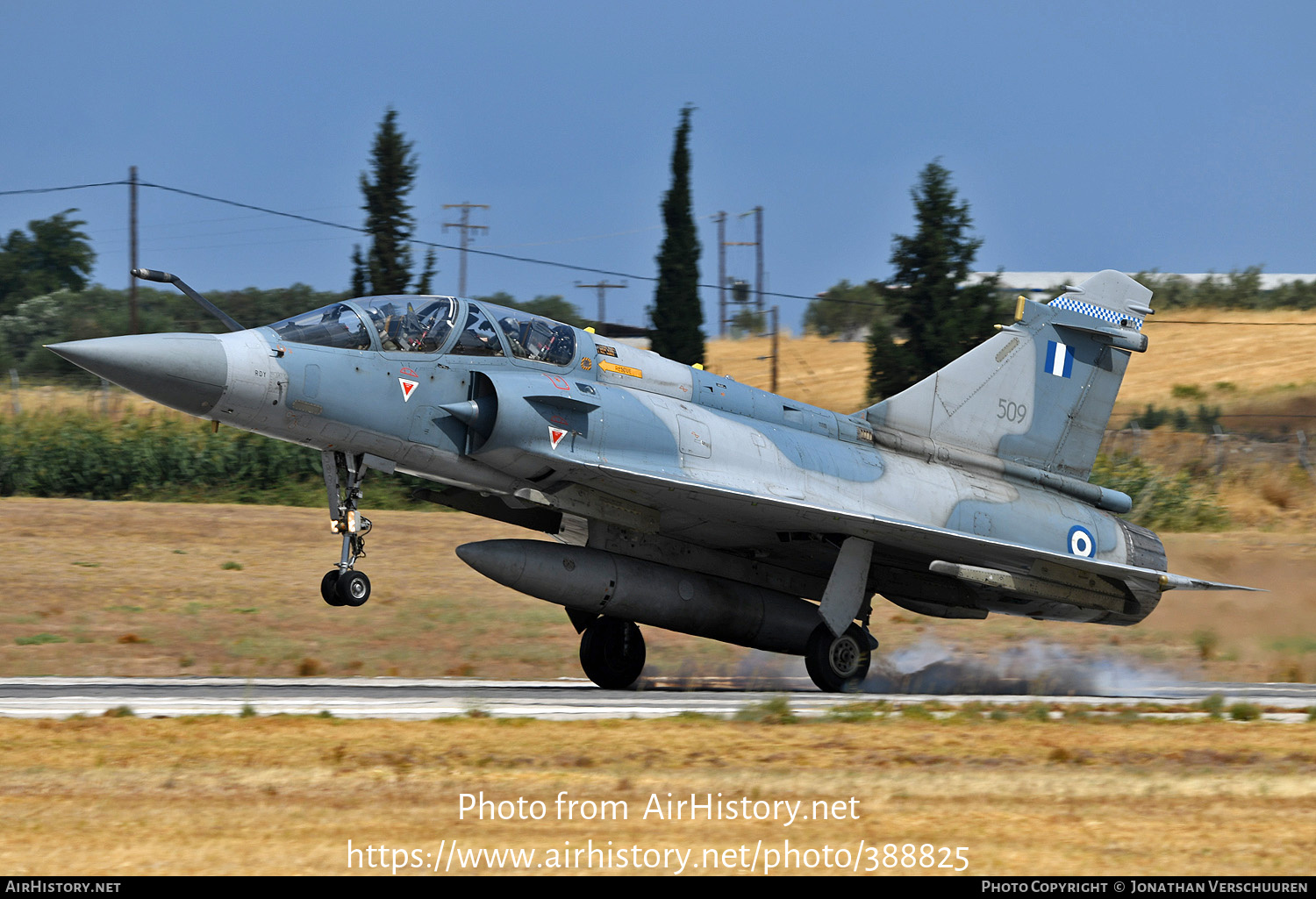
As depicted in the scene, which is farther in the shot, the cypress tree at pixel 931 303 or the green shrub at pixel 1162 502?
the cypress tree at pixel 931 303

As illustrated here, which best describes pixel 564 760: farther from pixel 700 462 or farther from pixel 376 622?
pixel 376 622

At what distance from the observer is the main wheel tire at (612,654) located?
15469 mm

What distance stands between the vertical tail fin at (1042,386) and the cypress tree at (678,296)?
21243 millimetres

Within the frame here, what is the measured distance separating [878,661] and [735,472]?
610cm

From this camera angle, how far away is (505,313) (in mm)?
13688

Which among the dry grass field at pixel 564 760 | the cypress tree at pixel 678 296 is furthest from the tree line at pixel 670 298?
the dry grass field at pixel 564 760

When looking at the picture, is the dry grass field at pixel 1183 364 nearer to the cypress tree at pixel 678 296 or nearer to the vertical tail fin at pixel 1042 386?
the cypress tree at pixel 678 296

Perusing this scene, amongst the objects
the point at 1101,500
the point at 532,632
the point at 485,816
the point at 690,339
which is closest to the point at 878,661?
the point at 1101,500

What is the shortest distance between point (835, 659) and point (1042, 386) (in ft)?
16.7

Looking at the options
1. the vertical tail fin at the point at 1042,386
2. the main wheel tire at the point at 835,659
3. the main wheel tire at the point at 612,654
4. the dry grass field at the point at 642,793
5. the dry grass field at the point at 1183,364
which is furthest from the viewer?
the dry grass field at the point at 1183,364

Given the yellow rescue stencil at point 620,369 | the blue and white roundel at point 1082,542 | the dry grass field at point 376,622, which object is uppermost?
the yellow rescue stencil at point 620,369

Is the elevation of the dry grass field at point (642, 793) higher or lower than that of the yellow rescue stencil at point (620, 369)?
lower

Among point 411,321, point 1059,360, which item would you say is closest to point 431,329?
point 411,321
